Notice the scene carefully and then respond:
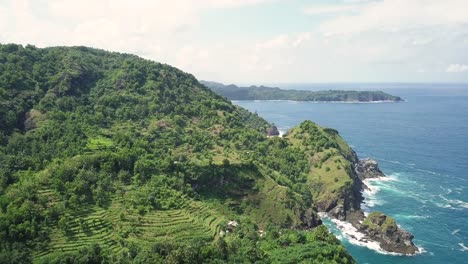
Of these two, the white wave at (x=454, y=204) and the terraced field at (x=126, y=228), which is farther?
the white wave at (x=454, y=204)

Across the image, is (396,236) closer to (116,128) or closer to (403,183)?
(403,183)

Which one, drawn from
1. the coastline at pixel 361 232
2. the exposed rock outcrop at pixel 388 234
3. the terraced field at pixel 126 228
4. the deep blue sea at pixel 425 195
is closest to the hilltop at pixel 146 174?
the terraced field at pixel 126 228

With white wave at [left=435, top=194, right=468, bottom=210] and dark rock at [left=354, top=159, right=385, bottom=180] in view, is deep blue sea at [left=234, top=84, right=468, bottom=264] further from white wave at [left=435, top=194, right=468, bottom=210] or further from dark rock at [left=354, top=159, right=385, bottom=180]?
dark rock at [left=354, top=159, right=385, bottom=180]

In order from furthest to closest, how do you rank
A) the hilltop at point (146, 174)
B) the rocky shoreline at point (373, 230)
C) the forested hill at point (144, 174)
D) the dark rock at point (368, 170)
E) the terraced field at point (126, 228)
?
the dark rock at point (368, 170), the rocky shoreline at point (373, 230), the terraced field at point (126, 228), the hilltop at point (146, 174), the forested hill at point (144, 174)

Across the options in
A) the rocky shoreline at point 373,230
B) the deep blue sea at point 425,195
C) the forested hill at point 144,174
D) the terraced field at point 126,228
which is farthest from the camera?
the rocky shoreline at point 373,230

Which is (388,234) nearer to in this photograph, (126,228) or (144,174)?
(144,174)

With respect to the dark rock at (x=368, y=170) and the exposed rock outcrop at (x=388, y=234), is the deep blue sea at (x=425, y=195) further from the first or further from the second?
the dark rock at (x=368, y=170)

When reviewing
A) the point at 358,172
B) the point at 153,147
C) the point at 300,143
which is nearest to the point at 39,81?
the point at 153,147
